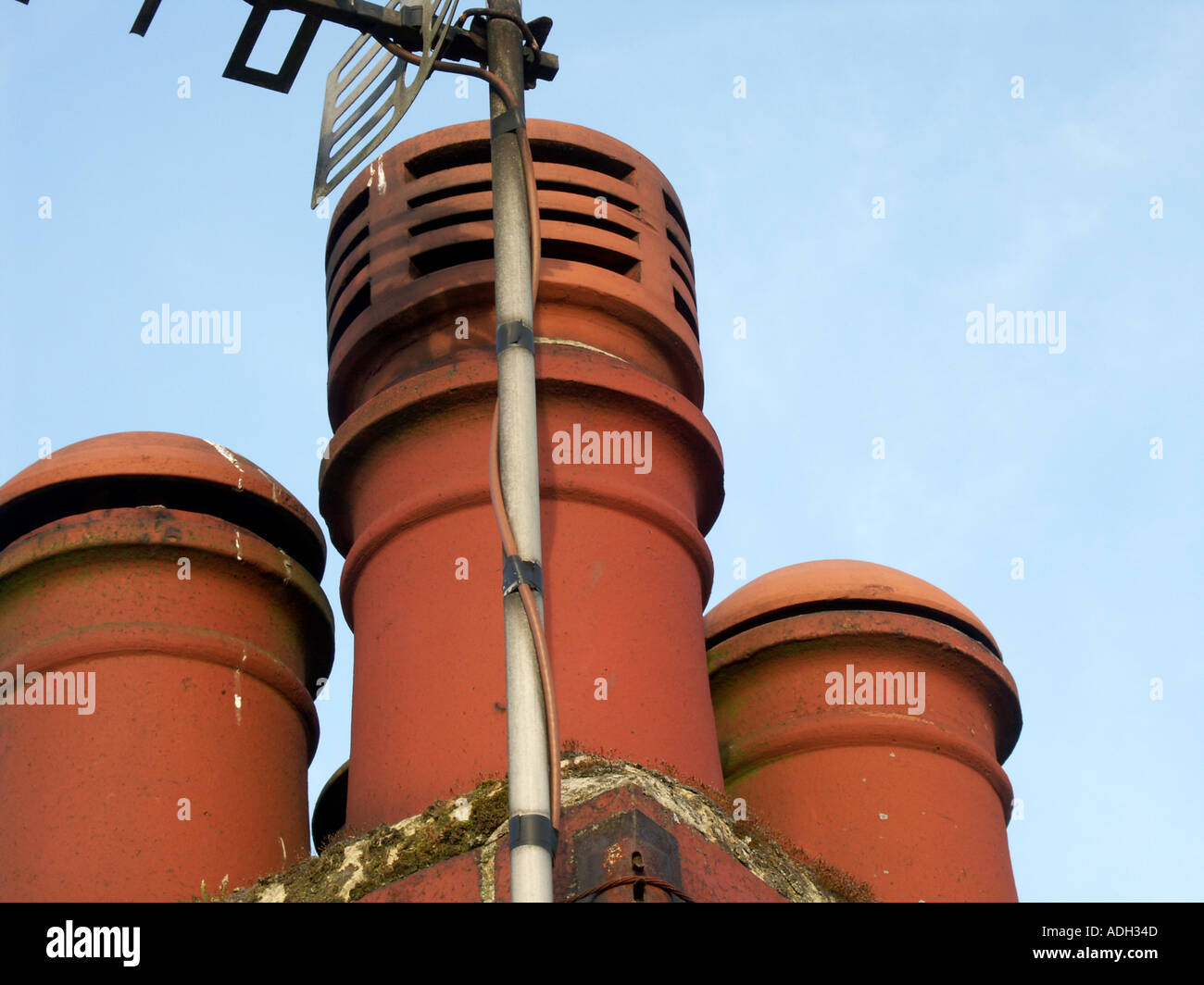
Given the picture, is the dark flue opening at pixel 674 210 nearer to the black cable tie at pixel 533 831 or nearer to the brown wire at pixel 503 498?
the brown wire at pixel 503 498

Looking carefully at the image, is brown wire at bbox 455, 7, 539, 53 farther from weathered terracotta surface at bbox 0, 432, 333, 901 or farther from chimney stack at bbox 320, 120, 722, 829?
weathered terracotta surface at bbox 0, 432, 333, 901

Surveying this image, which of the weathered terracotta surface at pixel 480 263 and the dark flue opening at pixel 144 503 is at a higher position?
the weathered terracotta surface at pixel 480 263

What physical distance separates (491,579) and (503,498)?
1787 millimetres

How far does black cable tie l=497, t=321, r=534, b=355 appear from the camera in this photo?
494 centimetres

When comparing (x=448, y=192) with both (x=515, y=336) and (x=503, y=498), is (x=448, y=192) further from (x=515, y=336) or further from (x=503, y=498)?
(x=503, y=498)

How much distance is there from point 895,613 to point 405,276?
251 cm

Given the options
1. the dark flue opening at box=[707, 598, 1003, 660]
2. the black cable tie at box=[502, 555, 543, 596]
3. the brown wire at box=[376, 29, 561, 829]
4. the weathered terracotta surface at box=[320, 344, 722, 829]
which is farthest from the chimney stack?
the black cable tie at box=[502, 555, 543, 596]

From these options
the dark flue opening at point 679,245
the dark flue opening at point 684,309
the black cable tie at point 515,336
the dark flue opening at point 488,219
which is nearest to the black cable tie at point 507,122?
the black cable tie at point 515,336

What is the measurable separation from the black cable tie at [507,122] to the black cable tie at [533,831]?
210cm

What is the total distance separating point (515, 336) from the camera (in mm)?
4938

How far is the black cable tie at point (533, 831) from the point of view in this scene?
4102 mm

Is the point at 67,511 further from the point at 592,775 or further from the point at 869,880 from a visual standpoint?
the point at 869,880

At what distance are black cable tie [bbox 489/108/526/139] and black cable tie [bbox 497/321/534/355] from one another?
650 mm
